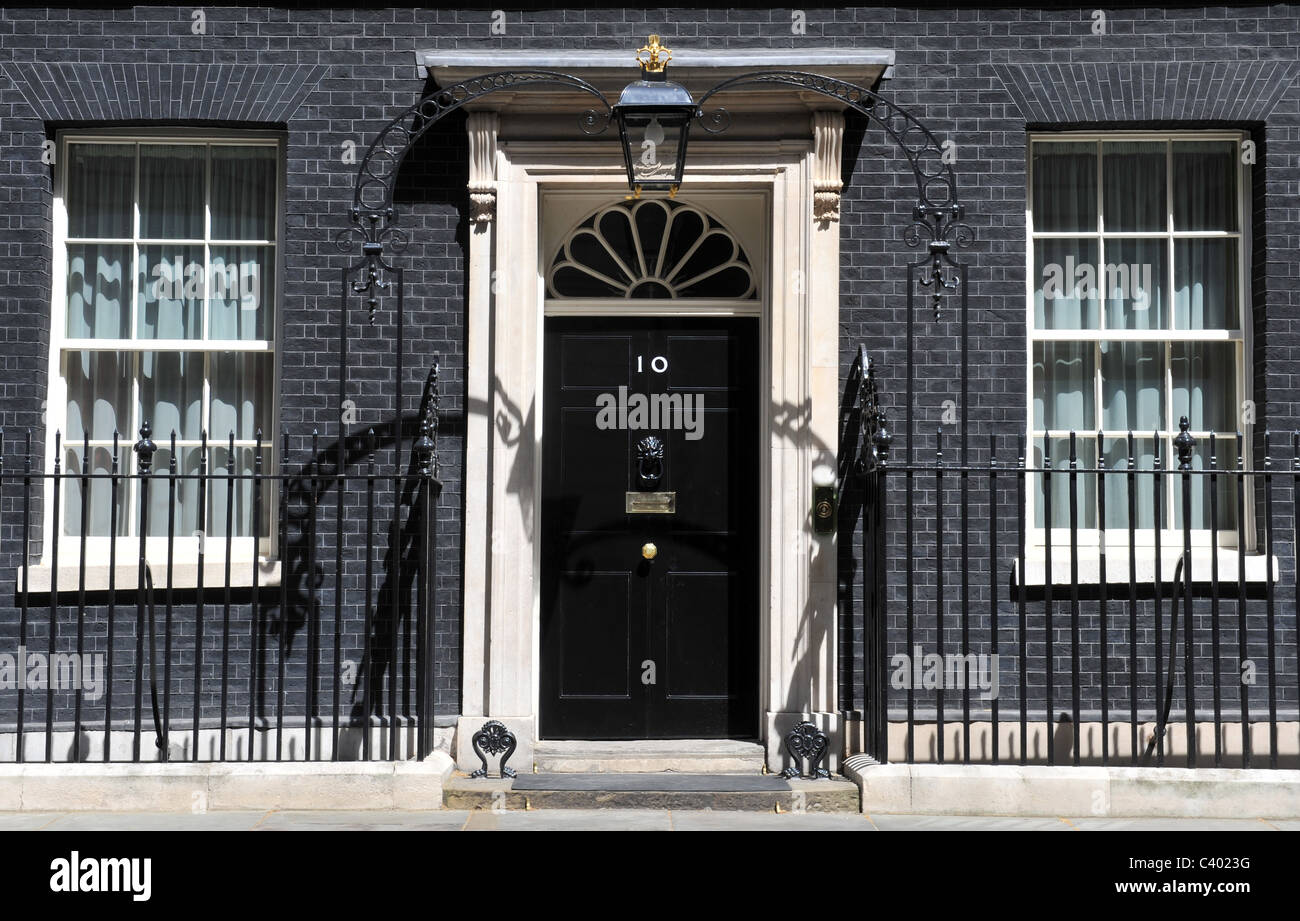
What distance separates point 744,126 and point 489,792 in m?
3.90

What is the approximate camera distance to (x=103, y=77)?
8.17 metres

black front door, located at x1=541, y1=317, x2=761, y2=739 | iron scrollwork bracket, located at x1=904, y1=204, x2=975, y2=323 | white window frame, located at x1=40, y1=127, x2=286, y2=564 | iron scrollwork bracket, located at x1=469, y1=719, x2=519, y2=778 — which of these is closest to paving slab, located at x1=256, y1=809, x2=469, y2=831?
iron scrollwork bracket, located at x1=469, y1=719, x2=519, y2=778

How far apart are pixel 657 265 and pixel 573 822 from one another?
3.26 meters

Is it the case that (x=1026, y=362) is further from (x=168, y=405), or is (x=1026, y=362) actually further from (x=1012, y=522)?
(x=168, y=405)

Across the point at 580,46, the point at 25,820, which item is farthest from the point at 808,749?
the point at 580,46

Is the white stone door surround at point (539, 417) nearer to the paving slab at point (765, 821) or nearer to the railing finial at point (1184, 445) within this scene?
the paving slab at point (765, 821)

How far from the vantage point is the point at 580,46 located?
8227 millimetres

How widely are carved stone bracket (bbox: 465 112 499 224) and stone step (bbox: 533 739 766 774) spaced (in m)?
3.03

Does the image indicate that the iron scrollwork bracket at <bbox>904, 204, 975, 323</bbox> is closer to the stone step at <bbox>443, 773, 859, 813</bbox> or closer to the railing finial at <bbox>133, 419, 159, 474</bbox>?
the stone step at <bbox>443, 773, 859, 813</bbox>

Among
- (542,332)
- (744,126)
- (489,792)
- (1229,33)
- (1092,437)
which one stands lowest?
(489,792)

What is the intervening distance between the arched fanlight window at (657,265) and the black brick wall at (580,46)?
0.66 metres

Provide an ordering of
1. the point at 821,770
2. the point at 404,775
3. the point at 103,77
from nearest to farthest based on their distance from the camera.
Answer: the point at 404,775
the point at 821,770
the point at 103,77

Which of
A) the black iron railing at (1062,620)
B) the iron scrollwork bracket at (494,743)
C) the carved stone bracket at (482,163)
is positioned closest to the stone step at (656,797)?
the iron scrollwork bracket at (494,743)

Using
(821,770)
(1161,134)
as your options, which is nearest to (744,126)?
(1161,134)
